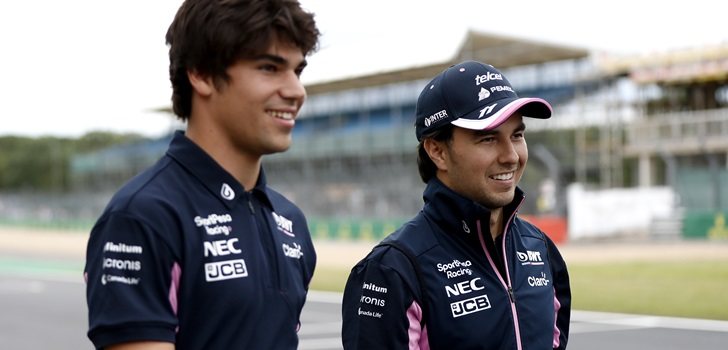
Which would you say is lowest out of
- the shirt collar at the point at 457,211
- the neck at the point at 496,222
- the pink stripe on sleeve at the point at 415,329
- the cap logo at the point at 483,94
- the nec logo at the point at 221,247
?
the pink stripe on sleeve at the point at 415,329

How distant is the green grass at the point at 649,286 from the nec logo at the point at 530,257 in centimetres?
1037

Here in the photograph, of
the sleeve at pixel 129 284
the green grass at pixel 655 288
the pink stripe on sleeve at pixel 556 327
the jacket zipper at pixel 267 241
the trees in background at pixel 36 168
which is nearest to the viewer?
the sleeve at pixel 129 284

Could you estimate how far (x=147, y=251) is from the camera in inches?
84.2

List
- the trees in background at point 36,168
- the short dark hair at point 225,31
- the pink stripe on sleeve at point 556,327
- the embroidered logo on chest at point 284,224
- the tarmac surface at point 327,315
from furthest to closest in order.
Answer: the trees in background at point 36,168 → the tarmac surface at point 327,315 → the pink stripe on sleeve at point 556,327 → the embroidered logo on chest at point 284,224 → the short dark hair at point 225,31

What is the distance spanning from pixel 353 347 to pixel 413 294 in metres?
0.24

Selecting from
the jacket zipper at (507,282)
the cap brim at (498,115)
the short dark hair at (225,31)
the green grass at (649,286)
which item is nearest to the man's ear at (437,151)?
the cap brim at (498,115)

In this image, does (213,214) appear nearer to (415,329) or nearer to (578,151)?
(415,329)

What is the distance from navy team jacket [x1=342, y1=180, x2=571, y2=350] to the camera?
2.72 m

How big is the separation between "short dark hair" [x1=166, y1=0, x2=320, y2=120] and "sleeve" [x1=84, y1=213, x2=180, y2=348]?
469 millimetres

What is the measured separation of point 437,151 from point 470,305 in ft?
1.76

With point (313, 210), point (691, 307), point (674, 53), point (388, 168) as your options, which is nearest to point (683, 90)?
point (674, 53)

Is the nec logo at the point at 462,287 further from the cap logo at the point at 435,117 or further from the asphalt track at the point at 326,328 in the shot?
the asphalt track at the point at 326,328

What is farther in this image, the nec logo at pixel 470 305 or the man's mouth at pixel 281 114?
the nec logo at pixel 470 305

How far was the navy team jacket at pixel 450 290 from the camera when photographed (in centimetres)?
272
